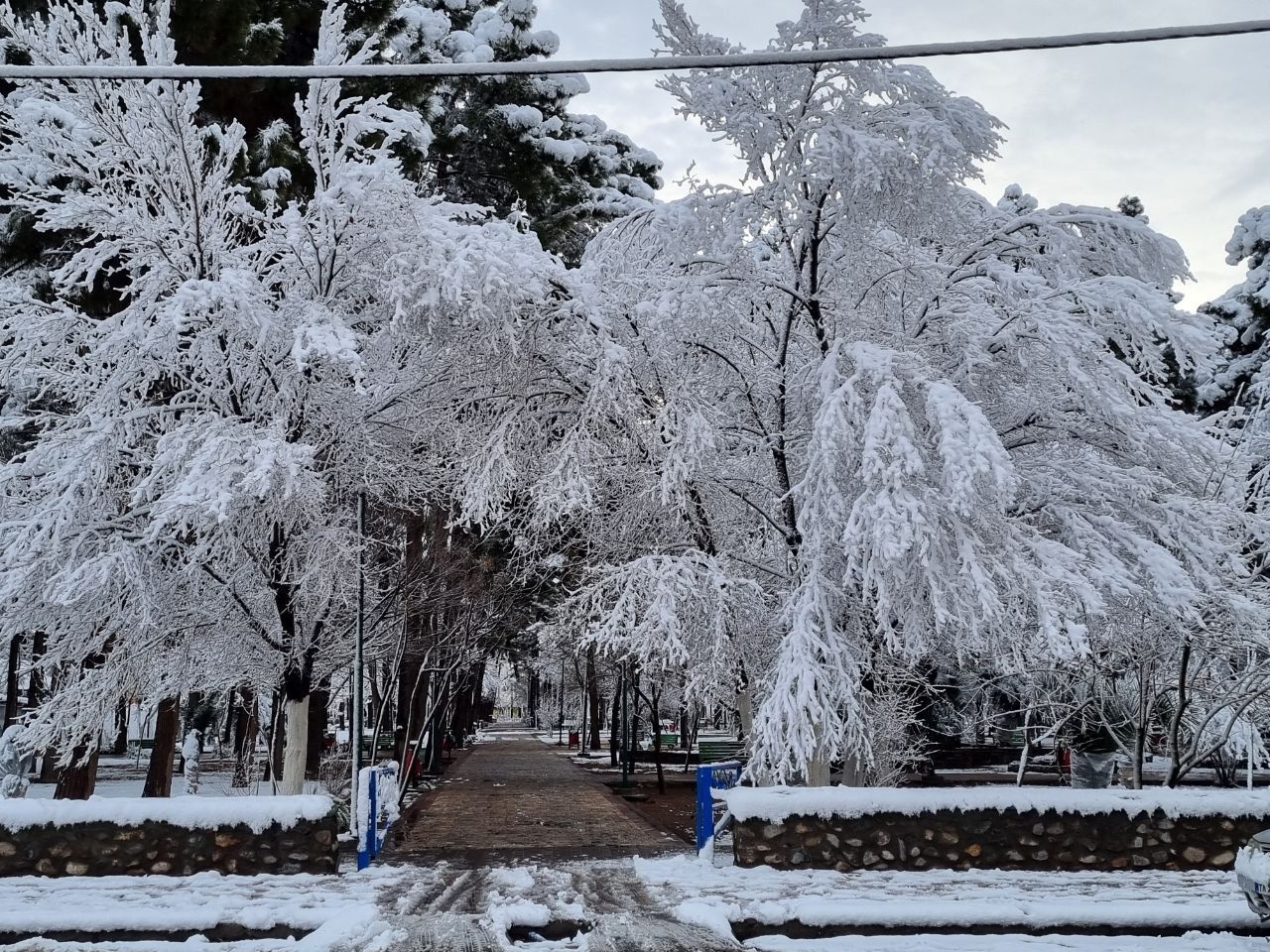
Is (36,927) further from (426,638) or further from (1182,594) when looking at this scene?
(426,638)

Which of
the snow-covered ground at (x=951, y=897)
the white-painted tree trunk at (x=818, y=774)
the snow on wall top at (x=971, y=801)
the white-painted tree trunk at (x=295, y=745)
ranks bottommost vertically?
the snow-covered ground at (x=951, y=897)

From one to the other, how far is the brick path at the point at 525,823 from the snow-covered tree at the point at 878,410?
323 cm

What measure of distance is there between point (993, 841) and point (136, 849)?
909 cm

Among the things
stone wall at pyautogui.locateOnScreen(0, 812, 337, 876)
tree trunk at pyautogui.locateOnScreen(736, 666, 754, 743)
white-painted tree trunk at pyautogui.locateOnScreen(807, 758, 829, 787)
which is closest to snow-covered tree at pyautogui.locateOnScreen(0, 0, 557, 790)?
stone wall at pyautogui.locateOnScreen(0, 812, 337, 876)

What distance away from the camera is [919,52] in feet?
→ 23.1

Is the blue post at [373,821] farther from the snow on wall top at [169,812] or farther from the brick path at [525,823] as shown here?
the snow on wall top at [169,812]

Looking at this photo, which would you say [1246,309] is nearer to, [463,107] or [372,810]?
[463,107]

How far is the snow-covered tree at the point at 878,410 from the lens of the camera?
11305 mm

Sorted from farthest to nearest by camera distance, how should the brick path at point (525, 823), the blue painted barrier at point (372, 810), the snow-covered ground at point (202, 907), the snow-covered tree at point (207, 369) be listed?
the brick path at point (525, 823) → the blue painted barrier at point (372, 810) → the snow-covered tree at point (207, 369) → the snow-covered ground at point (202, 907)

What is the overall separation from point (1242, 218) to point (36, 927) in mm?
29841

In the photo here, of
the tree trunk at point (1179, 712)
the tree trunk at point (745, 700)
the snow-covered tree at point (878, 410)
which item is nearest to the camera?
the snow-covered tree at point (878, 410)

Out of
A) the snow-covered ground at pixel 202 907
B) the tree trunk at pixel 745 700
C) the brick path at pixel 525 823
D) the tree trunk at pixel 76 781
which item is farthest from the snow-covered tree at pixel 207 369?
the tree trunk at pixel 745 700

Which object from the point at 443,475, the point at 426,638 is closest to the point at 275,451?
the point at 443,475

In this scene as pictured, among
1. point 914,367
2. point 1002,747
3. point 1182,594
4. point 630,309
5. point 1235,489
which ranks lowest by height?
point 1002,747
